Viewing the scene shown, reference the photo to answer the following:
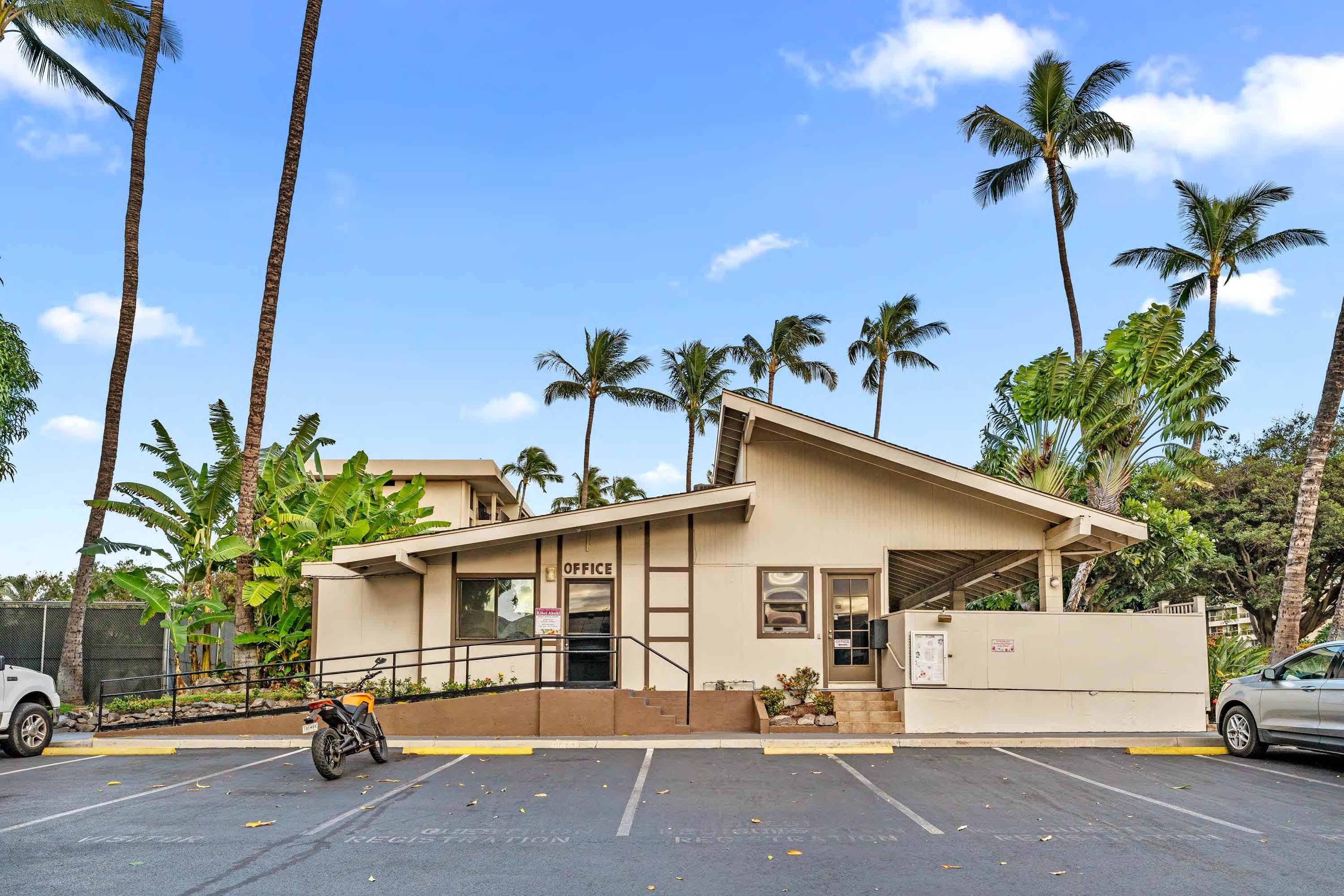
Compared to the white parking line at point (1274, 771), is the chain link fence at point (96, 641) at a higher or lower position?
higher

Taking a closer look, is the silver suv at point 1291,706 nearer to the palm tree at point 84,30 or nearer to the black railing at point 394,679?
the black railing at point 394,679

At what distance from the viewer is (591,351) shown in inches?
1877

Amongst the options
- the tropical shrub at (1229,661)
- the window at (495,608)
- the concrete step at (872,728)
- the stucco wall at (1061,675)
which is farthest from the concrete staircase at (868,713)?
the tropical shrub at (1229,661)

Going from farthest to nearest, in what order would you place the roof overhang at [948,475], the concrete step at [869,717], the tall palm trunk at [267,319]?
the tall palm trunk at [267,319], the roof overhang at [948,475], the concrete step at [869,717]

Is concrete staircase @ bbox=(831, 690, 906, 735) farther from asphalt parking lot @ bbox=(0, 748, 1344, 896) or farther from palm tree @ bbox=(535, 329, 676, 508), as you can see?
palm tree @ bbox=(535, 329, 676, 508)

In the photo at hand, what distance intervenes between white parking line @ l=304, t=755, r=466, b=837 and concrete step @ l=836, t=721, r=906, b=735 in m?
5.96

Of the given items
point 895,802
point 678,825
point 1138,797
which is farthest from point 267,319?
point 1138,797

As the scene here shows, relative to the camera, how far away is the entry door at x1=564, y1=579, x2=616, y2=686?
697 inches

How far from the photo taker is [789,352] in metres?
53.1

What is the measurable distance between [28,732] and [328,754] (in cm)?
546

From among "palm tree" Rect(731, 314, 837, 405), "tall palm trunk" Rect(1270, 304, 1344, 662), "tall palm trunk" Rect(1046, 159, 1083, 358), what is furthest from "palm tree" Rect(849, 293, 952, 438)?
"tall palm trunk" Rect(1270, 304, 1344, 662)

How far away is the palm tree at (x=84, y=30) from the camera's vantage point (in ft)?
74.2

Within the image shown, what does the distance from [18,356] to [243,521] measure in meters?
10.2

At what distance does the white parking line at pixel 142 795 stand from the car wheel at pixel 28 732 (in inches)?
128
